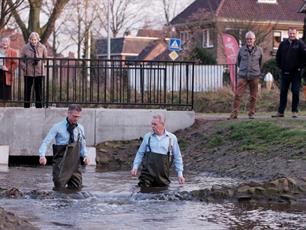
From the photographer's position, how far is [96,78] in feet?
72.4

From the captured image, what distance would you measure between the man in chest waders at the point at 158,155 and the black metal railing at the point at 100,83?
287 inches

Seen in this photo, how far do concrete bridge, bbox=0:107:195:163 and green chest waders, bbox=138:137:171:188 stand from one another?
21.6 feet

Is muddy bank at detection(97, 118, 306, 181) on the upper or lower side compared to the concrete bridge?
lower

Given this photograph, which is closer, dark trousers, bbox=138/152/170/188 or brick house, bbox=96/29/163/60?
dark trousers, bbox=138/152/170/188

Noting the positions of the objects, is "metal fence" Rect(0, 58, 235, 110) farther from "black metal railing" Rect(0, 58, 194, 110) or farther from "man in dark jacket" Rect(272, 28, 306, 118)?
"man in dark jacket" Rect(272, 28, 306, 118)

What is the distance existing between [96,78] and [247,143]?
5549 millimetres

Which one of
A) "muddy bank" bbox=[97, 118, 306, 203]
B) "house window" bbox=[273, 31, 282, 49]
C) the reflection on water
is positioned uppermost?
"house window" bbox=[273, 31, 282, 49]

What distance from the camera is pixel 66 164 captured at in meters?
13.2

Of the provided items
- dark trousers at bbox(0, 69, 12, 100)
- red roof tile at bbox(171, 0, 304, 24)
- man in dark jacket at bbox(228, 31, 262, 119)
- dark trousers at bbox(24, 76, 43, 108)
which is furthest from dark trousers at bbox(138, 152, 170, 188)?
red roof tile at bbox(171, 0, 304, 24)

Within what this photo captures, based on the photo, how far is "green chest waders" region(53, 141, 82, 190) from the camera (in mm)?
13203

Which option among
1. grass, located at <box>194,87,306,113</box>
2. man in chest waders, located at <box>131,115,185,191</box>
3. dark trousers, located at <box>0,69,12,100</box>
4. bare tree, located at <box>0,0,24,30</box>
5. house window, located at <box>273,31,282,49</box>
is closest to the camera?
man in chest waders, located at <box>131,115,185,191</box>

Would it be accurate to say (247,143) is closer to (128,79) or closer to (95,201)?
(128,79)

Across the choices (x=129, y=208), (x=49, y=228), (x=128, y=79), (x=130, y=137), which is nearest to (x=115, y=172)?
(x=130, y=137)

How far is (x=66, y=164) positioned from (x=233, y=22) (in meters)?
45.1
